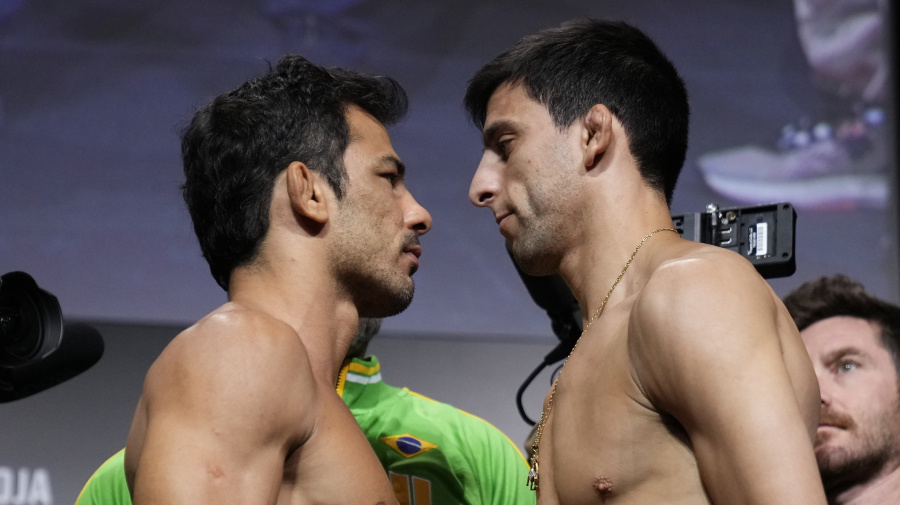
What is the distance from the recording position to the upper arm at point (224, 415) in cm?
131

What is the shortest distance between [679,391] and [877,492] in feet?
4.30

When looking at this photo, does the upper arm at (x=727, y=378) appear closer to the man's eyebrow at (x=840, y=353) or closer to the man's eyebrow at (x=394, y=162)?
the man's eyebrow at (x=394, y=162)

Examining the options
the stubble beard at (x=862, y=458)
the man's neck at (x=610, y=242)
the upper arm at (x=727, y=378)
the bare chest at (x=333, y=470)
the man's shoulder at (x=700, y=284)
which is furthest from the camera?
→ the stubble beard at (x=862, y=458)

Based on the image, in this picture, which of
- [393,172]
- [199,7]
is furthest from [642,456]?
[199,7]

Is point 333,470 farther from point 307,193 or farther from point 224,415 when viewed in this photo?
point 307,193

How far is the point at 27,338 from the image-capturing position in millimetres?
1734

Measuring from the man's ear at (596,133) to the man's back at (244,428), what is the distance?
0.59 meters

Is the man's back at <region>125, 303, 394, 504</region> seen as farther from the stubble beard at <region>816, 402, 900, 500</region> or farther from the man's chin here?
the stubble beard at <region>816, 402, 900, 500</region>

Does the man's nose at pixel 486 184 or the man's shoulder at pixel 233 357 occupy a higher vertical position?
the man's nose at pixel 486 184

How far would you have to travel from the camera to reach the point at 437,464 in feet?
7.92

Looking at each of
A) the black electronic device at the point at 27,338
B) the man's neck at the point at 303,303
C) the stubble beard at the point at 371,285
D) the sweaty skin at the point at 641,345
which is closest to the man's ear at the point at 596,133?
the sweaty skin at the point at 641,345

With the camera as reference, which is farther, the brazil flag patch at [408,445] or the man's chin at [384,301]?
the brazil flag patch at [408,445]

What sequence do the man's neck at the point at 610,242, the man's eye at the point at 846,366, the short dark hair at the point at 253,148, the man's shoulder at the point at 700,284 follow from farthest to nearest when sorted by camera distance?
the man's eye at the point at 846,366, the short dark hair at the point at 253,148, the man's neck at the point at 610,242, the man's shoulder at the point at 700,284

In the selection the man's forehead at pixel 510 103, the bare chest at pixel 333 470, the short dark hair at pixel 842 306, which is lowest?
the bare chest at pixel 333 470
